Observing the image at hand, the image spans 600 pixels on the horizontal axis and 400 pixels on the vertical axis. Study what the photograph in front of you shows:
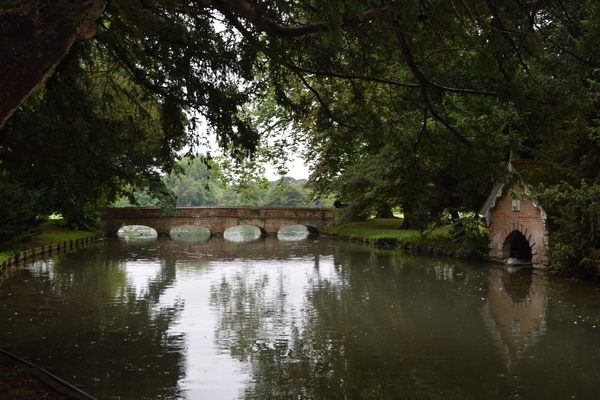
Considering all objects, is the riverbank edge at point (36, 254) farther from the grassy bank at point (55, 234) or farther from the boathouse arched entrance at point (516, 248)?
the boathouse arched entrance at point (516, 248)

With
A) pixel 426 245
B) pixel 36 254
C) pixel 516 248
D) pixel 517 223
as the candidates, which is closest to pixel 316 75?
pixel 517 223

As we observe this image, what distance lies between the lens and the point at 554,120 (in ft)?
25.0

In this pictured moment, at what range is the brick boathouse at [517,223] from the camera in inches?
723

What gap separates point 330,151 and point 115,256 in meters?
11.0

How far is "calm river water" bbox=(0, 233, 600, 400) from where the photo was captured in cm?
717

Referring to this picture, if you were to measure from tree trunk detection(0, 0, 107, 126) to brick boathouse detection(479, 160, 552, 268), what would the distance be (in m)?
15.4

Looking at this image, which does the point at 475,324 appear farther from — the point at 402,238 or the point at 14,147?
the point at 402,238

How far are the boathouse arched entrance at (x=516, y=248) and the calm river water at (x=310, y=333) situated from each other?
211cm

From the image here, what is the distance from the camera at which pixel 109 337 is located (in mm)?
9547

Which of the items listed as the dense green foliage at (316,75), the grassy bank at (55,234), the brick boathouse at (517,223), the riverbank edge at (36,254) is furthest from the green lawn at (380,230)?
the dense green foliage at (316,75)

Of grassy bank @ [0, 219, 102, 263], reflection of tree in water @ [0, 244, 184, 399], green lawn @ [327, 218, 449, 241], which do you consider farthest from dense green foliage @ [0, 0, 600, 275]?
green lawn @ [327, 218, 449, 241]

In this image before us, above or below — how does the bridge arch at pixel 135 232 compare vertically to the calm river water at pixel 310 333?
above

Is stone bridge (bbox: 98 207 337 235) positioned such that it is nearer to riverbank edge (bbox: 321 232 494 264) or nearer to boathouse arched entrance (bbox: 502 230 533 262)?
riverbank edge (bbox: 321 232 494 264)

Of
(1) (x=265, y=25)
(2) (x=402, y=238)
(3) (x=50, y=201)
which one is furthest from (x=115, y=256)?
(1) (x=265, y=25)
